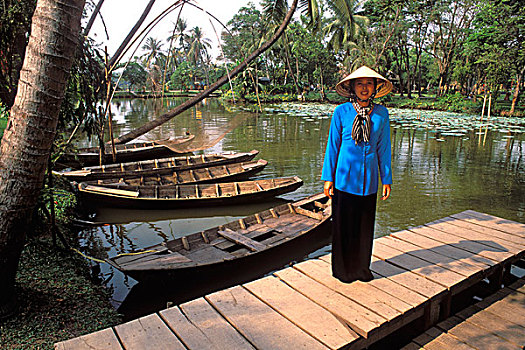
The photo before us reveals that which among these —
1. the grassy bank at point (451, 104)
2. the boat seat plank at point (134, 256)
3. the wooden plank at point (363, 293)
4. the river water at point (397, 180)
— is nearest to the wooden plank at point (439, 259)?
the wooden plank at point (363, 293)

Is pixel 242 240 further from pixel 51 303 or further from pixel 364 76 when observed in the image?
pixel 364 76

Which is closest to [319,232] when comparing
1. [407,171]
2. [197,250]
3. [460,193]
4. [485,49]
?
[197,250]

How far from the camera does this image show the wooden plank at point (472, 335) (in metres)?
2.46

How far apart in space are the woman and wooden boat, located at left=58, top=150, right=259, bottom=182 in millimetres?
6324

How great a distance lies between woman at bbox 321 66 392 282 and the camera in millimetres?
2568

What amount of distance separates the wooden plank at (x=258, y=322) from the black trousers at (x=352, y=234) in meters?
0.68

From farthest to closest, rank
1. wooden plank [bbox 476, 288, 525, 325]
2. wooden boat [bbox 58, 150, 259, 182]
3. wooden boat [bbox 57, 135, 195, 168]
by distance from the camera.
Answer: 1. wooden boat [bbox 57, 135, 195, 168]
2. wooden boat [bbox 58, 150, 259, 182]
3. wooden plank [bbox 476, 288, 525, 325]

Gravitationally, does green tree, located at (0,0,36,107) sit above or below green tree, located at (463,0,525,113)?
below

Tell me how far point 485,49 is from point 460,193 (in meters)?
20.0

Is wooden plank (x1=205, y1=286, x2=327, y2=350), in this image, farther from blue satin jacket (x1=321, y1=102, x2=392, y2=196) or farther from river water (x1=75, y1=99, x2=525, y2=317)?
river water (x1=75, y1=99, x2=525, y2=317)

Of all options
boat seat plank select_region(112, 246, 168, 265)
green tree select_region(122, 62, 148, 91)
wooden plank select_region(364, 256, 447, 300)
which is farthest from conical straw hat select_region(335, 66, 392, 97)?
boat seat plank select_region(112, 246, 168, 265)

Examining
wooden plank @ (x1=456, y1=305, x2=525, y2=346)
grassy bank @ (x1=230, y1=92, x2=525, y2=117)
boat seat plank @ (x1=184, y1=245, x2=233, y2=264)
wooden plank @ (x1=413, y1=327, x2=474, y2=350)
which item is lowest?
boat seat plank @ (x1=184, y1=245, x2=233, y2=264)

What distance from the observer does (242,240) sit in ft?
16.0

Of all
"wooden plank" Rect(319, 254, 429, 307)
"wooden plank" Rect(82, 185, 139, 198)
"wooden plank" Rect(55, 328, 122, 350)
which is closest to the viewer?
"wooden plank" Rect(55, 328, 122, 350)
